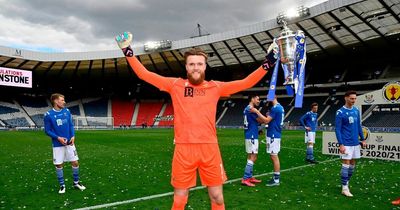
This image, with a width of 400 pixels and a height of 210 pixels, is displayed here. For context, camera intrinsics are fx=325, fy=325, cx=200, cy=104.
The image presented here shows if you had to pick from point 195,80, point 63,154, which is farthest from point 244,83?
point 63,154

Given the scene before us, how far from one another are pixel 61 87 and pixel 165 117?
68.6 feet

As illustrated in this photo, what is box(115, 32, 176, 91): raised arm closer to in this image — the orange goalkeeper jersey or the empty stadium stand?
the orange goalkeeper jersey

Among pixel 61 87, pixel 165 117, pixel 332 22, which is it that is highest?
pixel 332 22

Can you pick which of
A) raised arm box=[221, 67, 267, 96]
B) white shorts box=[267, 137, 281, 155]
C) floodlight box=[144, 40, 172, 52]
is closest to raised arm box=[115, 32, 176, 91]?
raised arm box=[221, 67, 267, 96]

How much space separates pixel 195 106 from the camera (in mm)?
3908

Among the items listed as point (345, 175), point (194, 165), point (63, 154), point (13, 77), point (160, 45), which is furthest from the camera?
point (160, 45)

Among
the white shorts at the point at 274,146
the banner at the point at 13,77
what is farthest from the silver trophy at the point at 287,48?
the banner at the point at 13,77

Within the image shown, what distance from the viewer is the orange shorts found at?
382cm

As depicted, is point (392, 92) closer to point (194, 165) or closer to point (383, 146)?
point (383, 146)

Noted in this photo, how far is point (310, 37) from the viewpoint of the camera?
34.6m

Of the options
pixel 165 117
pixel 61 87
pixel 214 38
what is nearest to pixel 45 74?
pixel 61 87

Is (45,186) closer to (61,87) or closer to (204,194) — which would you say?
(204,194)

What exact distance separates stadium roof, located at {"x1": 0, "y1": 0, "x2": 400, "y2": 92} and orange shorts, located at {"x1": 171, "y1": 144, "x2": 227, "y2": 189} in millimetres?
26009

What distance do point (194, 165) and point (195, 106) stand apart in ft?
2.29
